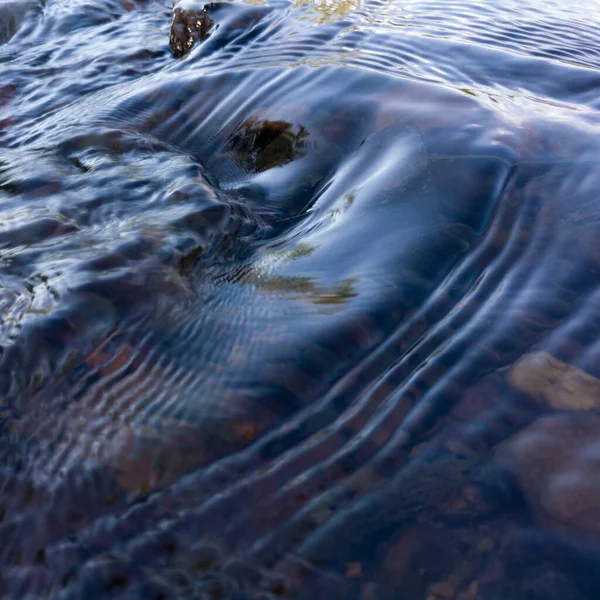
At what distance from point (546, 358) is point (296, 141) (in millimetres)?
1695

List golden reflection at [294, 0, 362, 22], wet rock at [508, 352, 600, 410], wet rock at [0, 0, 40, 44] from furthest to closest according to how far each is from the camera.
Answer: wet rock at [0, 0, 40, 44]
golden reflection at [294, 0, 362, 22]
wet rock at [508, 352, 600, 410]

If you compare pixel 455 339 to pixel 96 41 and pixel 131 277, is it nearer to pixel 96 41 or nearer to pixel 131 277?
pixel 131 277

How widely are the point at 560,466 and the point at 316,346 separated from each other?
2.28 ft

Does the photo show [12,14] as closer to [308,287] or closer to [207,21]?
[207,21]

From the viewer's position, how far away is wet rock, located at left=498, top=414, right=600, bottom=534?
1.34 meters

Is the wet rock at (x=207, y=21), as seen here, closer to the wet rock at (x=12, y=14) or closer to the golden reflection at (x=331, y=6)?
the golden reflection at (x=331, y=6)

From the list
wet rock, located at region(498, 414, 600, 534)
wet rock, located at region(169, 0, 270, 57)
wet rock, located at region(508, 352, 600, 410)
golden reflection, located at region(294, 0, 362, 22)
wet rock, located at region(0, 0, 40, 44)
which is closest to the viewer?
wet rock, located at region(498, 414, 600, 534)

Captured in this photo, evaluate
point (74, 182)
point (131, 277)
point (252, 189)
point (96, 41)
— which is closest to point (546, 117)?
point (252, 189)

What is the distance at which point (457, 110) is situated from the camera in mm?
2689

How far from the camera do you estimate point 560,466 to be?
56.0 inches

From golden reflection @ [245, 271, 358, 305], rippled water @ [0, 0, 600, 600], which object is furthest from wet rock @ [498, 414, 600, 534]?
golden reflection @ [245, 271, 358, 305]

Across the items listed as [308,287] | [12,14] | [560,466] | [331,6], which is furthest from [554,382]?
[12,14]

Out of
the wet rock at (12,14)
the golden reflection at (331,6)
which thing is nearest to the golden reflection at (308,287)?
the golden reflection at (331,6)

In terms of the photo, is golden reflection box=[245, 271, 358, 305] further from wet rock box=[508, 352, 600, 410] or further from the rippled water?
wet rock box=[508, 352, 600, 410]
